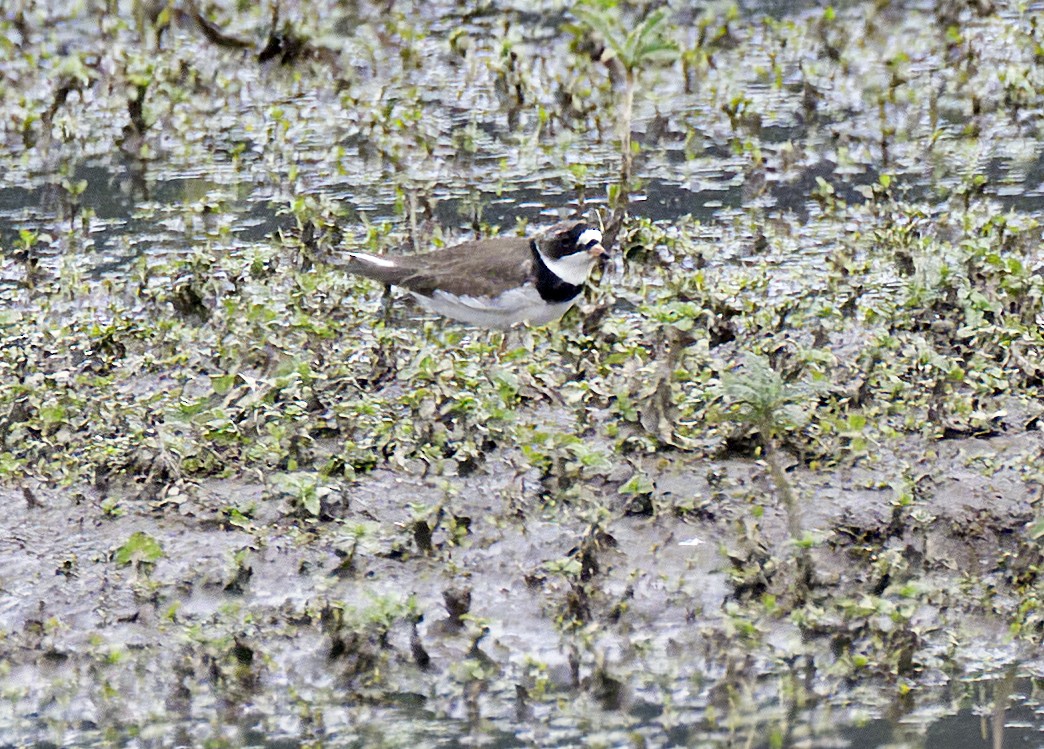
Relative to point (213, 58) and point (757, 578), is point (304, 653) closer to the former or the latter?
point (757, 578)

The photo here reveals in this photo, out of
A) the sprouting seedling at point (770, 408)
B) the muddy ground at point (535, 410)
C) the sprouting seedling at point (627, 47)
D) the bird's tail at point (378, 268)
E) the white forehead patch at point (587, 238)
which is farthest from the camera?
the sprouting seedling at point (627, 47)

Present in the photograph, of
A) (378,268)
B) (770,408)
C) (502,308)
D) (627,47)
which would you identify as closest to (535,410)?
(502,308)

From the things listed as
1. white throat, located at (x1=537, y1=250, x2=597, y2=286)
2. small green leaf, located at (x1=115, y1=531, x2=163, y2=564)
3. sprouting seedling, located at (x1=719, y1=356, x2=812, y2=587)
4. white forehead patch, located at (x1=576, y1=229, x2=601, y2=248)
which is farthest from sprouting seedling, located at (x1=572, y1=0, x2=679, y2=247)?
small green leaf, located at (x1=115, y1=531, x2=163, y2=564)

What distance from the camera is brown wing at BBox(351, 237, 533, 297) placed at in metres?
7.36

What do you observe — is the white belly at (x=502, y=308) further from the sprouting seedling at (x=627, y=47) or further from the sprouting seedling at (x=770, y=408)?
the sprouting seedling at (x=770, y=408)

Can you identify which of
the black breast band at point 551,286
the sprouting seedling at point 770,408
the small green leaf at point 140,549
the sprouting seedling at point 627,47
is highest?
→ the sprouting seedling at point 627,47

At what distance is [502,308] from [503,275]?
127mm

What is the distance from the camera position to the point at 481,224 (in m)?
8.97

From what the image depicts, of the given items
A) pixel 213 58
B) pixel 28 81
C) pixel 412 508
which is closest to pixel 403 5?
pixel 213 58

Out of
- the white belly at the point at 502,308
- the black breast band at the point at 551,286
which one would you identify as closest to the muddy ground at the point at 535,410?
the white belly at the point at 502,308

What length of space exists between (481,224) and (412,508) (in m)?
3.21

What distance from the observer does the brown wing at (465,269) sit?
24.1 feet

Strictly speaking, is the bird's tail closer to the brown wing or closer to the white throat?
the brown wing

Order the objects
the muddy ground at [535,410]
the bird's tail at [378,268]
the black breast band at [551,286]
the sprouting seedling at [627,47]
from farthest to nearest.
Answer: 1. the sprouting seedling at [627,47]
2. the bird's tail at [378,268]
3. the black breast band at [551,286]
4. the muddy ground at [535,410]
